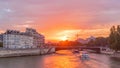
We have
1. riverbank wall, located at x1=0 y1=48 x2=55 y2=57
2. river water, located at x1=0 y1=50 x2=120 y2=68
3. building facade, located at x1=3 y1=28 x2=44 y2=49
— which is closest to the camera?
river water, located at x1=0 y1=50 x2=120 y2=68

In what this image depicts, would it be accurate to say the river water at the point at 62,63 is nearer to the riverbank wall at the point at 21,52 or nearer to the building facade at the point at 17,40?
the riverbank wall at the point at 21,52

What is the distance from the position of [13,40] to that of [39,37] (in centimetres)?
4812

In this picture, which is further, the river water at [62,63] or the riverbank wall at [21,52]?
the riverbank wall at [21,52]

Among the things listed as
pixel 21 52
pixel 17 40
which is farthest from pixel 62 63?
pixel 17 40

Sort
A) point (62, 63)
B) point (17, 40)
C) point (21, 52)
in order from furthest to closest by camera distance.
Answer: point (17, 40) → point (21, 52) → point (62, 63)

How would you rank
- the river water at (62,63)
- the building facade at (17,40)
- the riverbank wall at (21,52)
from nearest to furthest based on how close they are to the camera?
the river water at (62,63) < the riverbank wall at (21,52) < the building facade at (17,40)

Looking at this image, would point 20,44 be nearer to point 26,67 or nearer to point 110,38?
point 110,38

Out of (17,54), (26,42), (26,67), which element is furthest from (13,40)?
(26,67)

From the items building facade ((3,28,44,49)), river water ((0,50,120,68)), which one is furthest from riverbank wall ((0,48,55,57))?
river water ((0,50,120,68))

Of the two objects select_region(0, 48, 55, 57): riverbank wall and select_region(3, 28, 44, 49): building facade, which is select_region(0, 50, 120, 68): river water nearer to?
select_region(0, 48, 55, 57): riverbank wall

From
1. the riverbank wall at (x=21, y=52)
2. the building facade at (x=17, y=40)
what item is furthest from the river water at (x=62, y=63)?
the building facade at (x=17, y=40)

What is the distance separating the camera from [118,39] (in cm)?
9044

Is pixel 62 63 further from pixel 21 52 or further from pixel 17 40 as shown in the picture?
pixel 17 40

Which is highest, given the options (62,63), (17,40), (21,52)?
(17,40)
